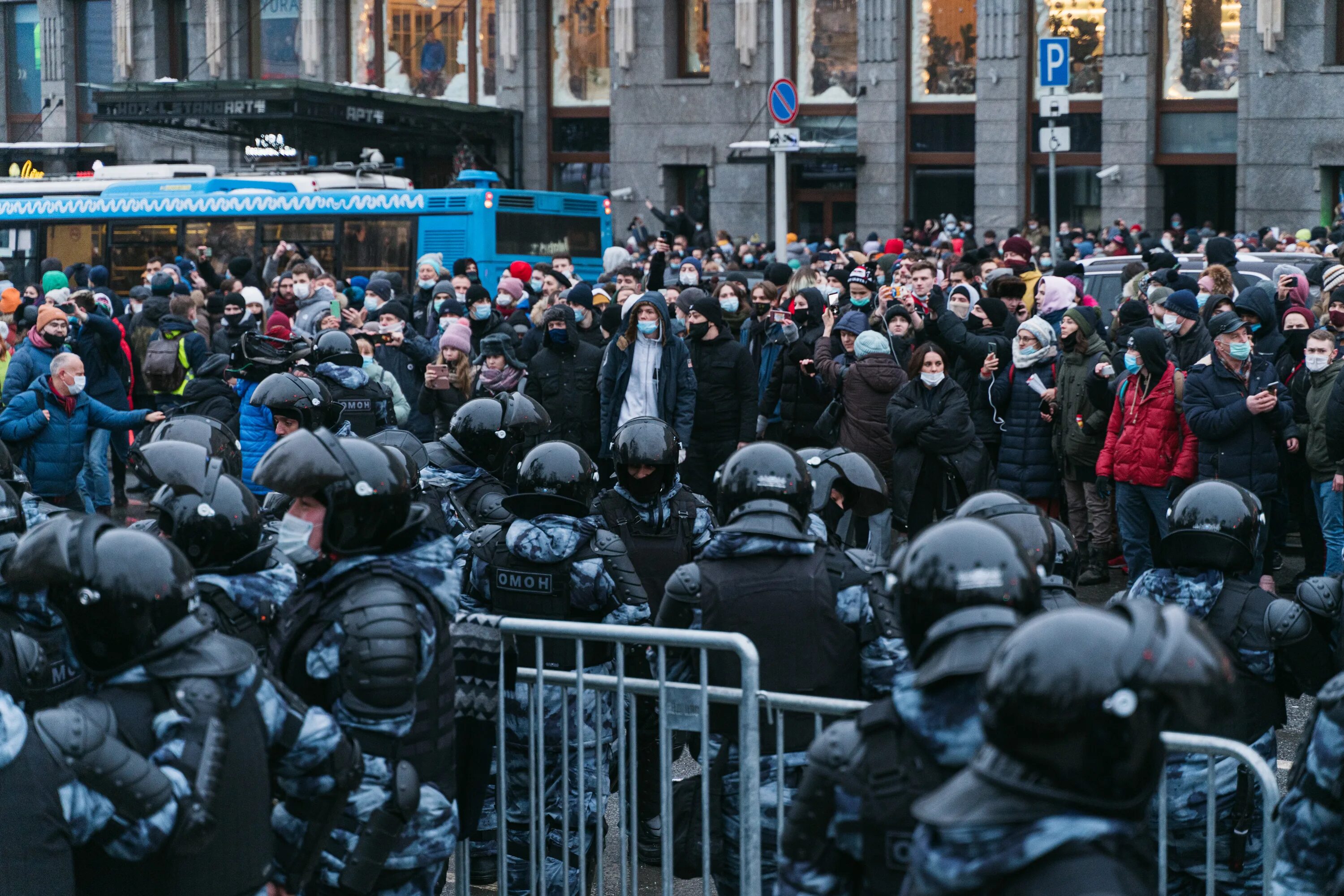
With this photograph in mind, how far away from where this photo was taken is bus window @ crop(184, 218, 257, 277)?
21.5 m

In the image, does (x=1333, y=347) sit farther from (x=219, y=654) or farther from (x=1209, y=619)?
(x=219, y=654)

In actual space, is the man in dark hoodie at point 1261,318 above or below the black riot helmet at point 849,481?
above

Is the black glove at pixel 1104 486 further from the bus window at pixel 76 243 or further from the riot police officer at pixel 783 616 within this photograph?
the bus window at pixel 76 243

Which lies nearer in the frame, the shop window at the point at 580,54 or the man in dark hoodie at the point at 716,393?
the man in dark hoodie at the point at 716,393

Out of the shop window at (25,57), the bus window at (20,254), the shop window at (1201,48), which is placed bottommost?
the bus window at (20,254)

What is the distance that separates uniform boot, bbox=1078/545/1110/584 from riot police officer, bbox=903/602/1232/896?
822 centimetres

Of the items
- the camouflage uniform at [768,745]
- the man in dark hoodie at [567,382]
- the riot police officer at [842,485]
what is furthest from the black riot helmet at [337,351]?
the camouflage uniform at [768,745]

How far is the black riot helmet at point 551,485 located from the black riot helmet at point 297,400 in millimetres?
2270

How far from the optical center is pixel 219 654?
3.40 meters

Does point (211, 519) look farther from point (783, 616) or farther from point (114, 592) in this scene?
point (783, 616)

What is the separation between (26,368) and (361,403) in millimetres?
3514

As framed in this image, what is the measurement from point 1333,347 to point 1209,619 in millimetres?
5490

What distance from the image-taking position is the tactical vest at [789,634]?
179 inches

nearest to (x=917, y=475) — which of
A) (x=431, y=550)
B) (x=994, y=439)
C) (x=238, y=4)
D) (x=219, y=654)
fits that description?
(x=994, y=439)
